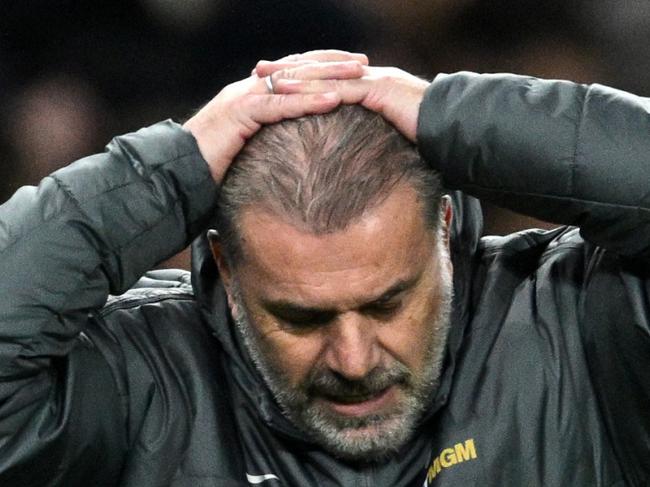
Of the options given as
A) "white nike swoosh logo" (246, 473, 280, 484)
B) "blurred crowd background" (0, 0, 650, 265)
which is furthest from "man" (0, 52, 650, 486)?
"blurred crowd background" (0, 0, 650, 265)

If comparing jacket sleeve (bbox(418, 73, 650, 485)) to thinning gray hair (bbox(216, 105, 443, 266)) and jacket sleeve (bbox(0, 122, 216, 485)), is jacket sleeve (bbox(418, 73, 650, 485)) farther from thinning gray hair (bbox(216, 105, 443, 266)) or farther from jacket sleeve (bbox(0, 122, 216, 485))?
jacket sleeve (bbox(0, 122, 216, 485))

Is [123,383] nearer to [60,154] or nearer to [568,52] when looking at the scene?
[60,154]

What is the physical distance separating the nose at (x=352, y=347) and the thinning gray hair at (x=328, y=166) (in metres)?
0.10

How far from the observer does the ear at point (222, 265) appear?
1473mm

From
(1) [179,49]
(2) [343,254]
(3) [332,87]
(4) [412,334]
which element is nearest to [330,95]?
(3) [332,87]

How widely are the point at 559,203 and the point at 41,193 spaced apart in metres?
0.53

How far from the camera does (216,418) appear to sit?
1465mm

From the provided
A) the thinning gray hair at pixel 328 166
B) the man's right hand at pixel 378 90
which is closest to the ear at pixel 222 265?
the thinning gray hair at pixel 328 166

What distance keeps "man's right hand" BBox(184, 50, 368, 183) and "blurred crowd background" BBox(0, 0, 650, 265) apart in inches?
47.1

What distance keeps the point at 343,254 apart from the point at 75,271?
273 millimetres

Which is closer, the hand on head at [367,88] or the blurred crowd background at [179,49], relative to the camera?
the hand on head at [367,88]

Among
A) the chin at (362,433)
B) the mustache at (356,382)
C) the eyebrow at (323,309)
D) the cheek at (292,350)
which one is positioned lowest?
the chin at (362,433)

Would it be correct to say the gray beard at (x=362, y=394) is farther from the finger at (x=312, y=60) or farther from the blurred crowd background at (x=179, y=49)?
the blurred crowd background at (x=179, y=49)

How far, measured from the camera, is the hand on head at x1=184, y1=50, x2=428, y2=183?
4.41 feet
